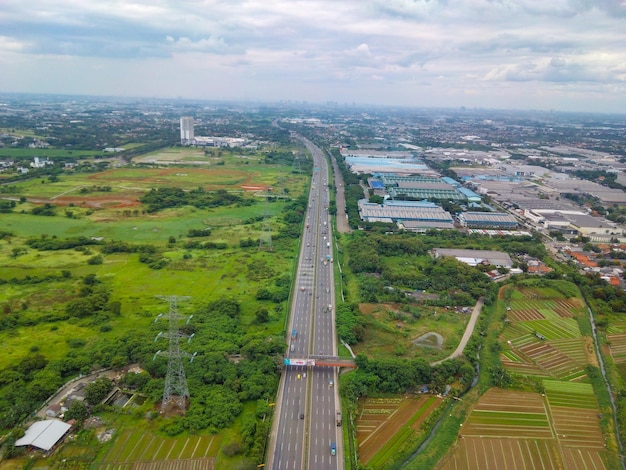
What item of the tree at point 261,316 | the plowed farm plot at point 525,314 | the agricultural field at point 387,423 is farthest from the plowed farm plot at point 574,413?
the tree at point 261,316

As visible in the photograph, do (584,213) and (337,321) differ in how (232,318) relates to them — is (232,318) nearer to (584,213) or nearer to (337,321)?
(337,321)

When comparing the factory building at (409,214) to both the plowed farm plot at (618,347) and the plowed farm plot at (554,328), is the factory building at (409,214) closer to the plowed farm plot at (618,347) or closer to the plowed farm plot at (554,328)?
the plowed farm plot at (554,328)

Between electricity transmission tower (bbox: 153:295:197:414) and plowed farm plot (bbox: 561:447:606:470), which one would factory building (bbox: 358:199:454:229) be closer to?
plowed farm plot (bbox: 561:447:606:470)

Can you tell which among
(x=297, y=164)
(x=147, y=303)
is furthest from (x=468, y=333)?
(x=297, y=164)

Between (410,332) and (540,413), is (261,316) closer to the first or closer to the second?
(410,332)

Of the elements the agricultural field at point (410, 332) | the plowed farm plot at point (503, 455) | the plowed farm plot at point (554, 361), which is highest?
the agricultural field at point (410, 332)
